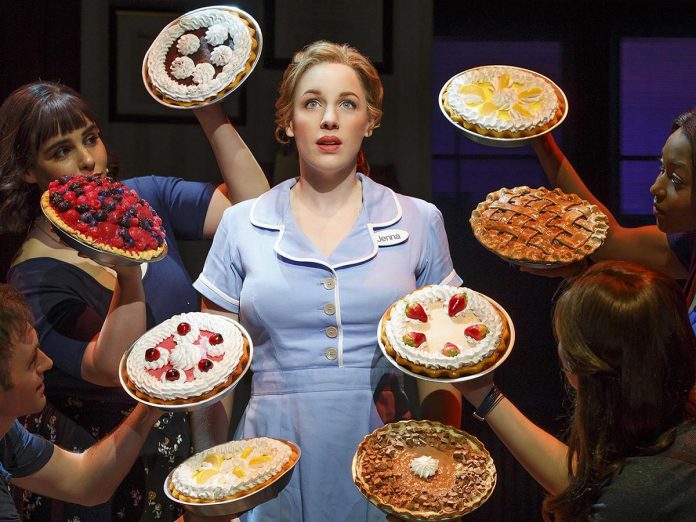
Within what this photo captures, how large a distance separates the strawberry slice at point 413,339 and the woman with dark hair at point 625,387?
469 millimetres

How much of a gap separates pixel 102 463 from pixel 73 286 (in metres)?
0.56

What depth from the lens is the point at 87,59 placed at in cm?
366

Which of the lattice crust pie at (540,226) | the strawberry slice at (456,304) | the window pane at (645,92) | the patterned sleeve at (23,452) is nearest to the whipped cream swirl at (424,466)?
A: the strawberry slice at (456,304)

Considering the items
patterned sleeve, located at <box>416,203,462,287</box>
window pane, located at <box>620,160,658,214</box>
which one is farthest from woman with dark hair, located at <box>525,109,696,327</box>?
window pane, located at <box>620,160,658,214</box>

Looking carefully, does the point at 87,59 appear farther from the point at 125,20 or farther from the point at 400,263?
the point at 400,263

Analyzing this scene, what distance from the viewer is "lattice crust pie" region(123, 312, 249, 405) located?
2.43 meters

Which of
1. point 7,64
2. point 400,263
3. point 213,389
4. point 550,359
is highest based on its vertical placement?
point 7,64

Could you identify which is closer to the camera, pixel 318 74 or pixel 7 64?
pixel 318 74

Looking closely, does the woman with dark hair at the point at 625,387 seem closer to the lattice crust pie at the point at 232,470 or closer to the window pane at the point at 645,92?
the lattice crust pie at the point at 232,470

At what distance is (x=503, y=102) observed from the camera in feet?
9.72

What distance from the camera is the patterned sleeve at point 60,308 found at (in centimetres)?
280

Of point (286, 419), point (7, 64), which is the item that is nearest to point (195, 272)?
point (7, 64)

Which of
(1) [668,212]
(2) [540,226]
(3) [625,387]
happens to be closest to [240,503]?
(3) [625,387]

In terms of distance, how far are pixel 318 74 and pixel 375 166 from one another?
1.13m
